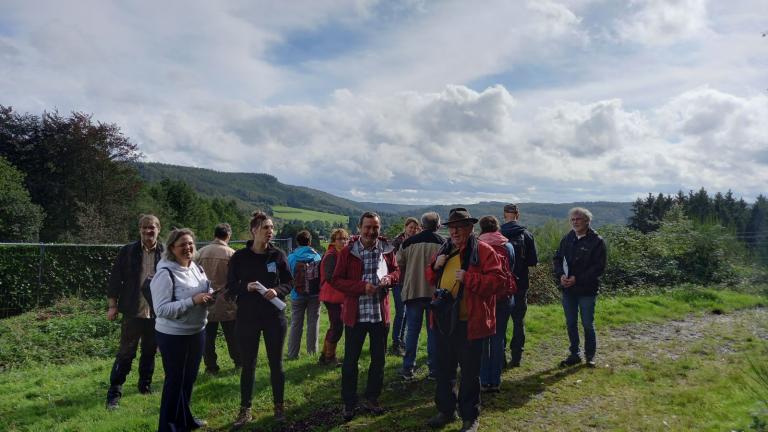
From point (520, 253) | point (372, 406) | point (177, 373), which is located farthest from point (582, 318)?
point (177, 373)

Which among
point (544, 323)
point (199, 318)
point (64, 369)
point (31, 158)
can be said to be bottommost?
point (64, 369)

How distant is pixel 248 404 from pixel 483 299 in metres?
2.57

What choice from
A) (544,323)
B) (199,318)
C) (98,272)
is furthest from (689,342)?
(98,272)

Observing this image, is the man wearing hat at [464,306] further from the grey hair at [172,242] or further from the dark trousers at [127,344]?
the dark trousers at [127,344]

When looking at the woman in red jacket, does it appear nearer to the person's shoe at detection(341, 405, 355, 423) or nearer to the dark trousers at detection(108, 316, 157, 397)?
the person's shoe at detection(341, 405, 355, 423)

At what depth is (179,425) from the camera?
4363 millimetres

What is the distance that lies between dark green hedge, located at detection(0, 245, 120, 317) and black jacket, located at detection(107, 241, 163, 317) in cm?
838

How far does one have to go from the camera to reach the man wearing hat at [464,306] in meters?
4.30

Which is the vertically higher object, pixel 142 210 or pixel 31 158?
pixel 31 158

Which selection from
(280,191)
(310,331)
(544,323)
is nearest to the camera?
(310,331)

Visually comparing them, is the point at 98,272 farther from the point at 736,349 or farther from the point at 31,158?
the point at 31,158

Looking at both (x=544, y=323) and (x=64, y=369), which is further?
(x=544, y=323)

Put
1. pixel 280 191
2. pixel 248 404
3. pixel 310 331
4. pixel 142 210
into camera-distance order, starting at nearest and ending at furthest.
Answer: pixel 248 404, pixel 310 331, pixel 142 210, pixel 280 191

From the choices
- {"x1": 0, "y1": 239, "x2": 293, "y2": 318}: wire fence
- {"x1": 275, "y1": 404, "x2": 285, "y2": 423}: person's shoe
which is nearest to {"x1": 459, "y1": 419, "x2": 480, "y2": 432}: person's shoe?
{"x1": 275, "y1": 404, "x2": 285, "y2": 423}: person's shoe
